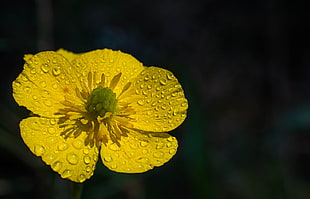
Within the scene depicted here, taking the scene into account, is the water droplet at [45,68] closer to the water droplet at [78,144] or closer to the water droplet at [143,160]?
the water droplet at [78,144]

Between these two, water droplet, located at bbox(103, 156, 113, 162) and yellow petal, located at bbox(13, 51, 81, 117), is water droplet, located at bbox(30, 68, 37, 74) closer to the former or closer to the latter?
yellow petal, located at bbox(13, 51, 81, 117)

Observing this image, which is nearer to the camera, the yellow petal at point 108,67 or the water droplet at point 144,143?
the water droplet at point 144,143

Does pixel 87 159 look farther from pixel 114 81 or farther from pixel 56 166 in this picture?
pixel 114 81

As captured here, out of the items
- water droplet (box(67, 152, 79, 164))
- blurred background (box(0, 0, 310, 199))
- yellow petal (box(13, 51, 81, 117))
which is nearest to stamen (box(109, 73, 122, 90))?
yellow petal (box(13, 51, 81, 117))

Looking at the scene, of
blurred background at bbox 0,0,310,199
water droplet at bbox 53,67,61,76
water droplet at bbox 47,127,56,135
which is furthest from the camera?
blurred background at bbox 0,0,310,199

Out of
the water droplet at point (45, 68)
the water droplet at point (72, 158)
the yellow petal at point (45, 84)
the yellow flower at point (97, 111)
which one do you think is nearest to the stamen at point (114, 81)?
the yellow flower at point (97, 111)

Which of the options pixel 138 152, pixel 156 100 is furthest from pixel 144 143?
pixel 156 100
